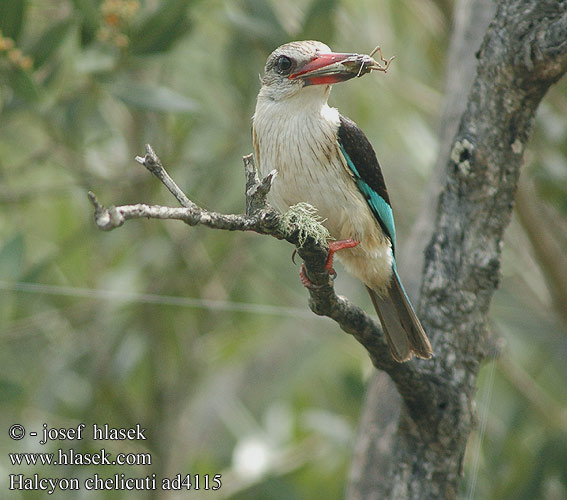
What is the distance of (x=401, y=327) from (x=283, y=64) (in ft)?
2.92

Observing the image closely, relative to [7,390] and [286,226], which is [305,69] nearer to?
[286,226]

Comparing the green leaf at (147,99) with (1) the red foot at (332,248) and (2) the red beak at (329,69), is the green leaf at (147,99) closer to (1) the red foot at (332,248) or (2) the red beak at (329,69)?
(2) the red beak at (329,69)

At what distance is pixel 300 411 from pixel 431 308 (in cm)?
262

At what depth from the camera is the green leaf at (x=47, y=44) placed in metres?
3.50

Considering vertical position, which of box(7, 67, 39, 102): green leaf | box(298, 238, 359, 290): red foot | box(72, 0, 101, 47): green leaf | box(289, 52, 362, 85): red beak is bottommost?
box(298, 238, 359, 290): red foot

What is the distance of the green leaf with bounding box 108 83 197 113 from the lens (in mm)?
3609

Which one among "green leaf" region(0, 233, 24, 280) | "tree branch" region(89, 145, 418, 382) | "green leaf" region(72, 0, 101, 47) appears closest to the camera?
"tree branch" region(89, 145, 418, 382)

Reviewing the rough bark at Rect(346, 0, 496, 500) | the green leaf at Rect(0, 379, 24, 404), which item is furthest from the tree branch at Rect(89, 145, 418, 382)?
the green leaf at Rect(0, 379, 24, 404)

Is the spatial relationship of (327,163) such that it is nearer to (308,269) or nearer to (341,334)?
(308,269)

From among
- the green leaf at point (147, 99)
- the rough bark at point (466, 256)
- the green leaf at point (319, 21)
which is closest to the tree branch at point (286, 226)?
the rough bark at point (466, 256)

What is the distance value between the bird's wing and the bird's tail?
234 mm

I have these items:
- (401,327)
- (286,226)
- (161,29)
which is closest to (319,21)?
(161,29)

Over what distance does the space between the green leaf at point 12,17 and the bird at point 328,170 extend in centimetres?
116

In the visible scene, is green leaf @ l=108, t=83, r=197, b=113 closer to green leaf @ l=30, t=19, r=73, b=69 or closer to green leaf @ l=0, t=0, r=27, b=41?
green leaf @ l=30, t=19, r=73, b=69
